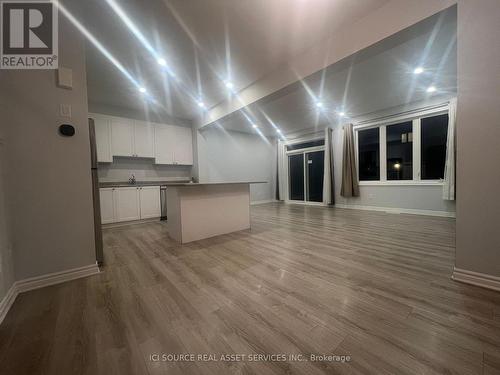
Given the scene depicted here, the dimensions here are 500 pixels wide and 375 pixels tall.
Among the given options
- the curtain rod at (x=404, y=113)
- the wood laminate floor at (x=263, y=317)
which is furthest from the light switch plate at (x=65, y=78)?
the curtain rod at (x=404, y=113)

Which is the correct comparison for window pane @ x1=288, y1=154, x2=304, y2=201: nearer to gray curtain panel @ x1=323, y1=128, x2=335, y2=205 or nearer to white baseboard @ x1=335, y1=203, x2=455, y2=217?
gray curtain panel @ x1=323, y1=128, x2=335, y2=205

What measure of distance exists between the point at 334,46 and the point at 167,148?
14.5ft

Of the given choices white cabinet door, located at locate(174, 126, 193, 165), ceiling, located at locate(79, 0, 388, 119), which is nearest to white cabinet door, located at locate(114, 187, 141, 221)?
white cabinet door, located at locate(174, 126, 193, 165)

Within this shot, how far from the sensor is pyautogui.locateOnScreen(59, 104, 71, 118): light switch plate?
73.8 inches

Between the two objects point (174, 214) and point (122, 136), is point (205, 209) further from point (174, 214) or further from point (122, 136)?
point (122, 136)

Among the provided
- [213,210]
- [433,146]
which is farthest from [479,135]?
[433,146]

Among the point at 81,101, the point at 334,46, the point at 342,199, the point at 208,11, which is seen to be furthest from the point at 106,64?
the point at 342,199

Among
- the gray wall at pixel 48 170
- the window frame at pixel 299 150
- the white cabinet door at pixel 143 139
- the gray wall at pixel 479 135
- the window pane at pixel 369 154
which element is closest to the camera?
the gray wall at pixel 479 135

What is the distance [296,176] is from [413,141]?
3.60 m

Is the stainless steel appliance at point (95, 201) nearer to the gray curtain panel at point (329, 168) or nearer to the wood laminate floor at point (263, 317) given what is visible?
the wood laminate floor at point (263, 317)

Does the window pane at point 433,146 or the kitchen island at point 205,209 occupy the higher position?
the window pane at point 433,146

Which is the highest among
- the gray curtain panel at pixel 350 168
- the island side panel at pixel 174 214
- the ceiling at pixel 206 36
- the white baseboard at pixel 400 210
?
the ceiling at pixel 206 36

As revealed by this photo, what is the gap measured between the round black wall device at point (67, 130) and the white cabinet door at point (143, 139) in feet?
10.0

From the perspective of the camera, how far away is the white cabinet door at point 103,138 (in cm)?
A: 431
